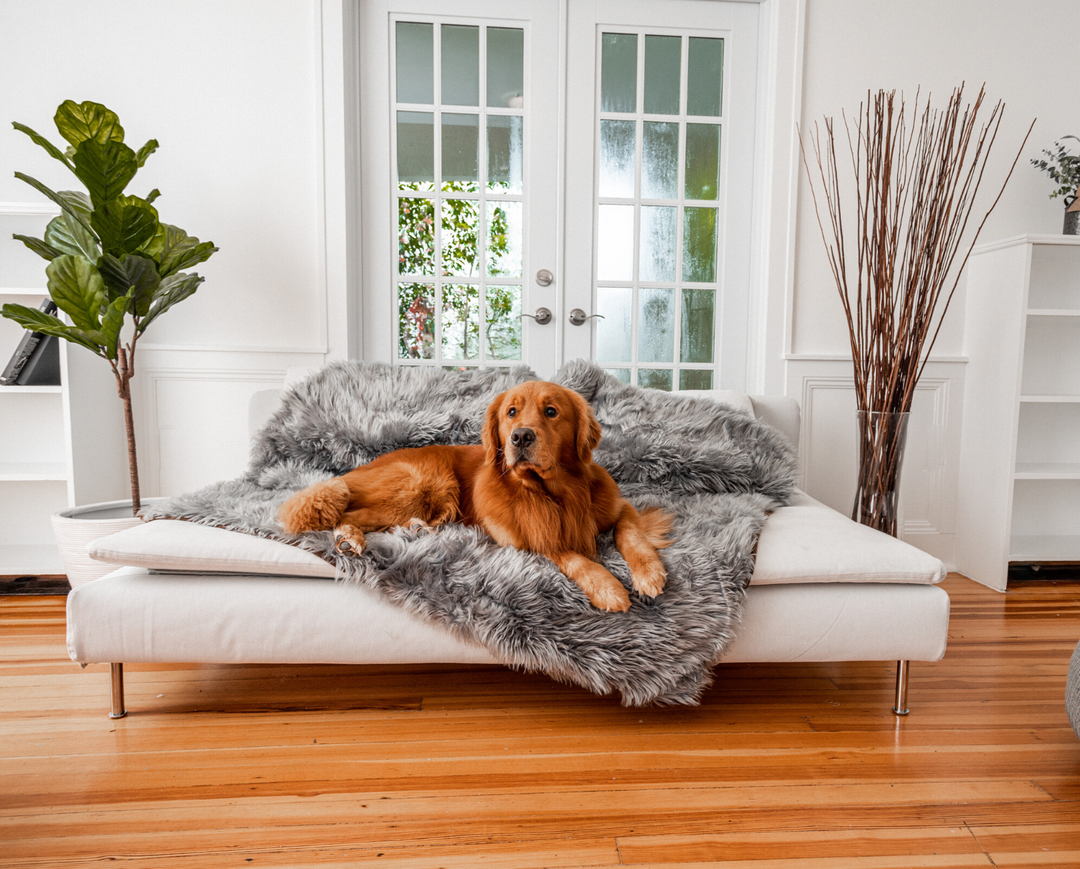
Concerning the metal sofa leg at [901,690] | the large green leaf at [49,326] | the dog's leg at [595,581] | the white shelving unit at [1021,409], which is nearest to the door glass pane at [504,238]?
the large green leaf at [49,326]

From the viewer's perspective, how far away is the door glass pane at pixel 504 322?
10.2ft

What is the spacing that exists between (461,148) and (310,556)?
2116mm

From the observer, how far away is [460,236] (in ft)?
10.0

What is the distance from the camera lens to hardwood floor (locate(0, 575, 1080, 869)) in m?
1.21

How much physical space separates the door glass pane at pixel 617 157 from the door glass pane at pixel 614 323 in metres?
0.44

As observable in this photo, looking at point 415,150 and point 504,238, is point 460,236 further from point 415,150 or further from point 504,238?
point 415,150

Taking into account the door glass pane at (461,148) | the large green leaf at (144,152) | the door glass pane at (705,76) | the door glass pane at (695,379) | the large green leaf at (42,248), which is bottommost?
the door glass pane at (695,379)

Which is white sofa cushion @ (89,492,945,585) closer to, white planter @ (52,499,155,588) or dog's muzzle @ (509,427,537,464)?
dog's muzzle @ (509,427,537,464)

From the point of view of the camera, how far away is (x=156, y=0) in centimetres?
269

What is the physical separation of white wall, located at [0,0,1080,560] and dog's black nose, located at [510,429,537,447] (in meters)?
1.62

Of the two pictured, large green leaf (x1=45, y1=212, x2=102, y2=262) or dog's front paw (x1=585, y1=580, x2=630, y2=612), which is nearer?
dog's front paw (x1=585, y1=580, x2=630, y2=612)

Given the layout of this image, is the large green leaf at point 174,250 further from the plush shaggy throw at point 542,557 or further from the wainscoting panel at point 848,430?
the wainscoting panel at point 848,430

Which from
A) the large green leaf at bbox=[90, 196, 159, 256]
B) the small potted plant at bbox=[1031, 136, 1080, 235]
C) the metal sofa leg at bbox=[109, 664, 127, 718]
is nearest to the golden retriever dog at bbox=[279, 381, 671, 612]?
the metal sofa leg at bbox=[109, 664, 127, 718]

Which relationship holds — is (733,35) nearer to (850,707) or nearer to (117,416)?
(850,707)
